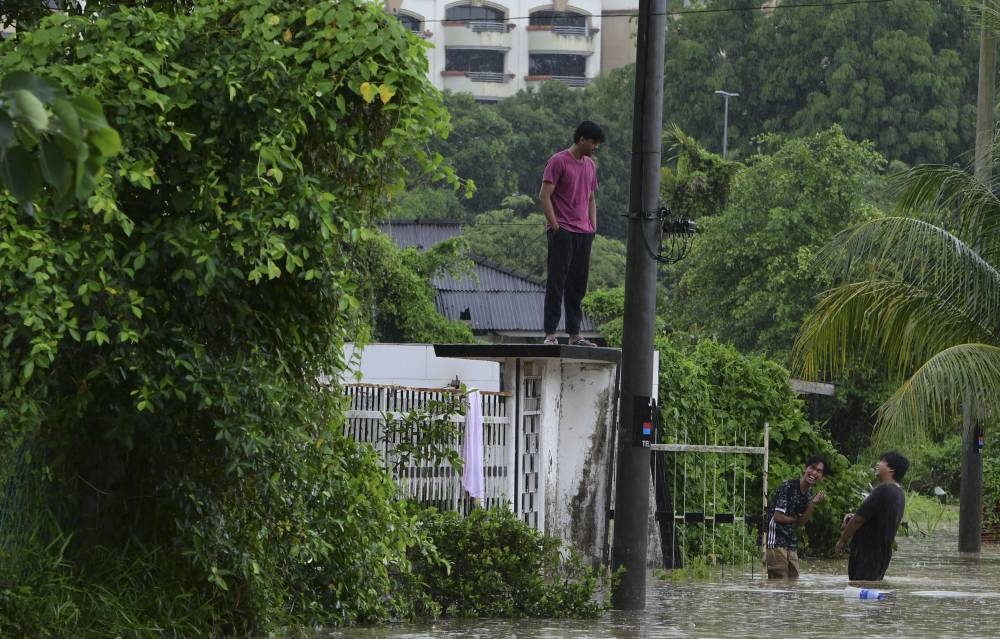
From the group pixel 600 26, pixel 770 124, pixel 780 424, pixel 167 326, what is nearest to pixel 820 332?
pixel 780 424

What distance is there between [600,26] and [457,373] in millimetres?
91602

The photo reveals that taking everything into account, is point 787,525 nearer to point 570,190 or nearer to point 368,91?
point 570,190

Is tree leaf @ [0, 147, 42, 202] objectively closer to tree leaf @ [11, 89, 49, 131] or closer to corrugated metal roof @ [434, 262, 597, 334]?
tree leaf @ [11, 89, 49, 131]

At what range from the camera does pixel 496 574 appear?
12.4m

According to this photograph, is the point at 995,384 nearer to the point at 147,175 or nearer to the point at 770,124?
the point at 147,175

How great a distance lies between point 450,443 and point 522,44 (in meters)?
92.8

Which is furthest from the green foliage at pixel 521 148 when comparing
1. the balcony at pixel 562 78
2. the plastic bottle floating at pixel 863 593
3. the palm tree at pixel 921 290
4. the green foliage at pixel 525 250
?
the plastic bottle floating at pixel 863 593

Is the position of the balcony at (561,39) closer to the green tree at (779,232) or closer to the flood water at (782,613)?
the green tree at (779,232)

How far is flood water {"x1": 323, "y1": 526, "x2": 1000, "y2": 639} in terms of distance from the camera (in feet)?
38.5

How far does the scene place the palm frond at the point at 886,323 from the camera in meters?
19.5

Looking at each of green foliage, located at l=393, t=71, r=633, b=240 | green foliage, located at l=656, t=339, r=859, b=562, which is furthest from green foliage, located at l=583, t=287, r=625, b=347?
green foliage, located at l=393, t=71, r=633, b=240

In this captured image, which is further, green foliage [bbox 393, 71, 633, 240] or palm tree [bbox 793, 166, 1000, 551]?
green foliage [bbox 393, 71, 633, 240]

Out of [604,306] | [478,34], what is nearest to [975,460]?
[604,306]

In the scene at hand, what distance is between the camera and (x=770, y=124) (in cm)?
5950
